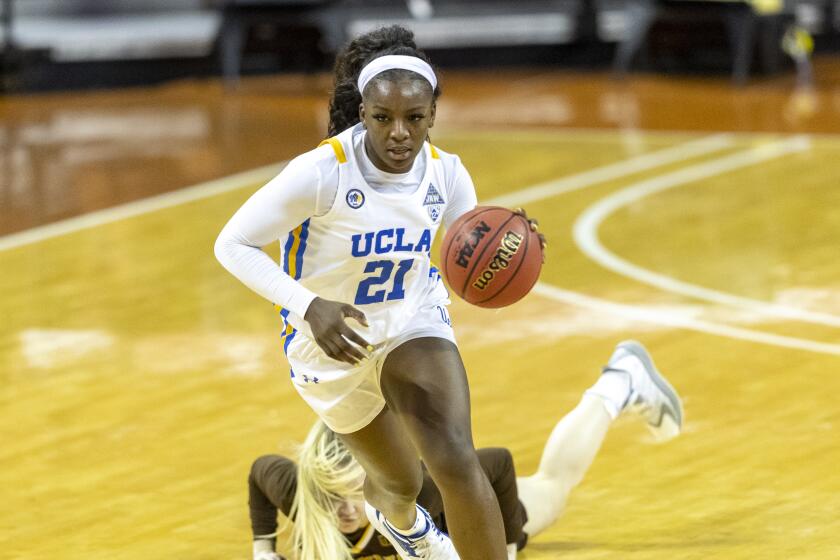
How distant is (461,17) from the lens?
18.0 m

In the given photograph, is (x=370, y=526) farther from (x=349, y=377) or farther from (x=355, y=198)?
(x=355, y=198)

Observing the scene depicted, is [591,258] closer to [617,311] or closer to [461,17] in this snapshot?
[617,311]

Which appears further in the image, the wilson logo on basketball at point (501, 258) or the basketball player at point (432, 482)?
the basketball player at point (432, 482)

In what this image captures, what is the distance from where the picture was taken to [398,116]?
420cm

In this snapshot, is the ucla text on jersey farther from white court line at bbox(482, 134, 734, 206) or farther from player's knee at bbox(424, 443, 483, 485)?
white court line at bbox(482, 134, 734, 206)

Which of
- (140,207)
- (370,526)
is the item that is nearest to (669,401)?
(370,526)

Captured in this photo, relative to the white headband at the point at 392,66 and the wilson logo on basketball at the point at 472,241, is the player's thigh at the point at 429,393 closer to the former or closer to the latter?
the wilson logo on basketball at the point at 472,241

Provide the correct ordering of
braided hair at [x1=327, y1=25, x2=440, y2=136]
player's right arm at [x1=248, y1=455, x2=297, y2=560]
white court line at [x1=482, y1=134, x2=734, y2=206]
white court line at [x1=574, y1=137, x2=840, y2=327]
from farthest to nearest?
white court line at [x1=482, y1=134, x2=734, y2=206] → white court line at [x1=574, y1=137, x2=840, y2=327] → player's right arm at [x1=248, y1=455, x2=297, y2=560] → braided hair at [x1=327, y1=25, x2=440, y2=136]

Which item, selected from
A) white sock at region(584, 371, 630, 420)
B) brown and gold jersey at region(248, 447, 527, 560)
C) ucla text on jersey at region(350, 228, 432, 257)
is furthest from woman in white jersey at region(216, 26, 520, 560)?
white sock at region(584, 371, 630, 420)

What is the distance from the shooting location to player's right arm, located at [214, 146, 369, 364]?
4.20 m

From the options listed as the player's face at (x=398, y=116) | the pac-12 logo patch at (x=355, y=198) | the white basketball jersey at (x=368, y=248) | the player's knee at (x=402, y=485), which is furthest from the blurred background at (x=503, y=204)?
the player's face at (x=398, y=116)

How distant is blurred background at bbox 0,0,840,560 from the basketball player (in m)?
0.19

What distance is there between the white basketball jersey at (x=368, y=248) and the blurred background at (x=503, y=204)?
1223 mm

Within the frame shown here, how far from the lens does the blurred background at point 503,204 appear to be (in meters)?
5.68
